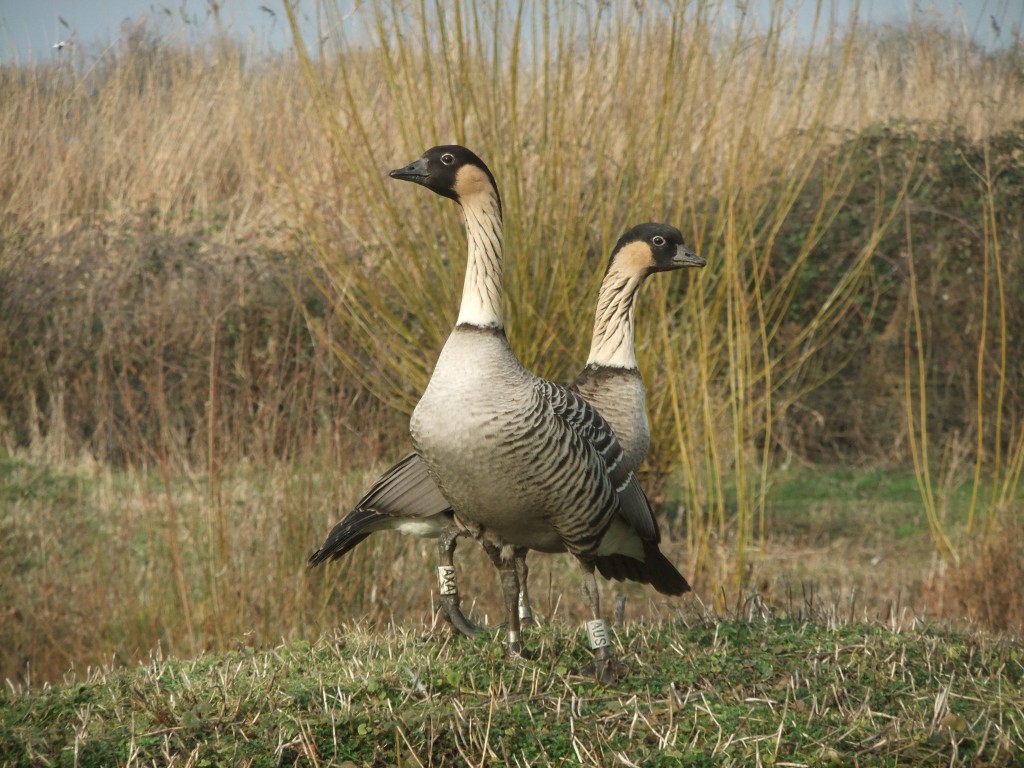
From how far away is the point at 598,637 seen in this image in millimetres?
3916

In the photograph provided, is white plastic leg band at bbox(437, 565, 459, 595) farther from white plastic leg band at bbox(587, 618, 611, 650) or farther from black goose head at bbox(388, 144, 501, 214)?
black goose head at bbox(388, 144, 501, 214)

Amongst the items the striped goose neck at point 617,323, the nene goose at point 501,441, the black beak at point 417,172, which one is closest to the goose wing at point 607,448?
the nene goose at point 501,441

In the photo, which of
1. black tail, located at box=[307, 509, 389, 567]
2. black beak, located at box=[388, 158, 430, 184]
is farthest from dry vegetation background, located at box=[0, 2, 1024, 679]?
black beak, located at box=[388, 158, 430, 184]

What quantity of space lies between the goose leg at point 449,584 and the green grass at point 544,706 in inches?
3.7

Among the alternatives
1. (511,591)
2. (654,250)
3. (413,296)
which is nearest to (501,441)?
(511,591)

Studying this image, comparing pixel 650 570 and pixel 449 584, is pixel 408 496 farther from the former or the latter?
pixel 650 570

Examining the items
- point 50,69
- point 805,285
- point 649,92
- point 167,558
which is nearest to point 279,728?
point 167,558

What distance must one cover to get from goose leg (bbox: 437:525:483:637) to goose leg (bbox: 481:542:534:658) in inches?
9.2

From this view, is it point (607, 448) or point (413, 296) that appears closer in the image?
point (607, 448)

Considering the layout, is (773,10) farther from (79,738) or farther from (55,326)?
(55,326)

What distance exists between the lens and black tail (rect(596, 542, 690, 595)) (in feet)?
14.7

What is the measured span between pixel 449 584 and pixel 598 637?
2.04 feet

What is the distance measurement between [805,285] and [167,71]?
19.8ft

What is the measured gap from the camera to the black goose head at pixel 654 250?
14.7ft
